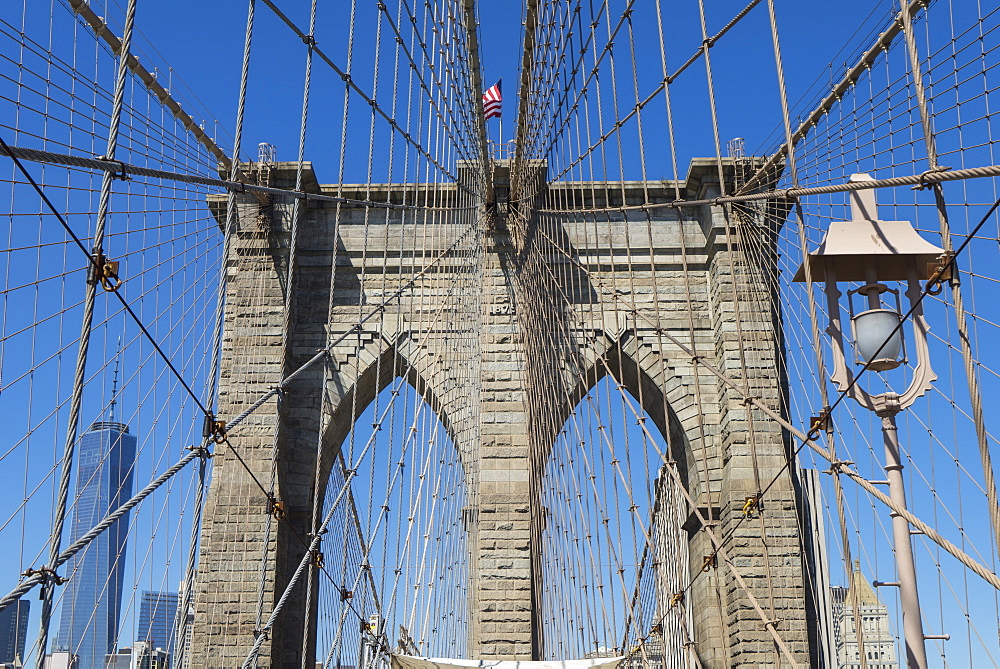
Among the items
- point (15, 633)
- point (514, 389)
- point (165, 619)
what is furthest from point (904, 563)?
point (165, 619)

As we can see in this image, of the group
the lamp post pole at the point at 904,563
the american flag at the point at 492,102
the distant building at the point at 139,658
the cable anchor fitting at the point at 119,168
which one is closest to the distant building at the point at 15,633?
the distant building at the point at 139,658

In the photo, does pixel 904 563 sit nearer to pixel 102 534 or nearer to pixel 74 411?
pixel 74 411

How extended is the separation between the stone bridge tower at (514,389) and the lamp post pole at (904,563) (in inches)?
299

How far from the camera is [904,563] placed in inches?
154

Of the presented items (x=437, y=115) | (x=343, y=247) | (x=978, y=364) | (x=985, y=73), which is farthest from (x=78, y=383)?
→ (x=343, y=247)

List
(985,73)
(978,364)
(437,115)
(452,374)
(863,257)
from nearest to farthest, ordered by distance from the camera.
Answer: (863,257), (978,364), (985,73), (437,115), (452,374)

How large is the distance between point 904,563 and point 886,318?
0.85 m

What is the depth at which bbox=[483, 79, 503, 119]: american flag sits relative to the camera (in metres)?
14.6

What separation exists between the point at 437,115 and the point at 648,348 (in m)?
3.42

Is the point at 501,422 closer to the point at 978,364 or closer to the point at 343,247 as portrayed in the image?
the point at 343,247

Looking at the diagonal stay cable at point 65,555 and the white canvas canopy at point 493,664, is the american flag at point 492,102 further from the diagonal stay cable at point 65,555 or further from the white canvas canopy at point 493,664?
the diagonal stay cable at point 65,555

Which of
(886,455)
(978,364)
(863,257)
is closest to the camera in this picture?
(886,455)

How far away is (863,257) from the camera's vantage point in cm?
452

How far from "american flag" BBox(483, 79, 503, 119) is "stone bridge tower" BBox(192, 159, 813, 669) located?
1.67 meters
